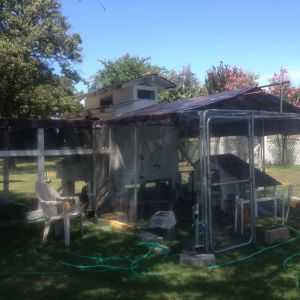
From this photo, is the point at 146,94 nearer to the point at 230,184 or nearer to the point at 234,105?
the point at 234,105

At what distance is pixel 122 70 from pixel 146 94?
20836 mm

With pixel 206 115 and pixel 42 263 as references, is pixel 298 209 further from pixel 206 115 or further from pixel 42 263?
pixel 42 263

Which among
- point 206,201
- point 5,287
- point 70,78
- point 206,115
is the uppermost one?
point 70,78

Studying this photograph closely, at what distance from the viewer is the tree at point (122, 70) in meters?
39.8

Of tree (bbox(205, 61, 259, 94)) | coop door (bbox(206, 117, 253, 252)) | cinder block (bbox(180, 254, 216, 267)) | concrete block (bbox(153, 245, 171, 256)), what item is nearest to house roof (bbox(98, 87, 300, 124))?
coop door (bbox(206, 117, 253, 252))

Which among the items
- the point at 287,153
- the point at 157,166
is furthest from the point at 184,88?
the point at 157,166

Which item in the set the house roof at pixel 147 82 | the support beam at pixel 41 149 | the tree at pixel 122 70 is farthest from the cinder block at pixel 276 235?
the tree at pixel 122 70

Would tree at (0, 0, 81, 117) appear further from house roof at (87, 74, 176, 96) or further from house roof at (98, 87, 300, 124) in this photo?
house roof at (98, 87, 300, 124)

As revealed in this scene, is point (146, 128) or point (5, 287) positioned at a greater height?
point (146, 128)

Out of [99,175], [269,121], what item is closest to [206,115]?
[269,121]

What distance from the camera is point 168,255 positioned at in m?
6.39

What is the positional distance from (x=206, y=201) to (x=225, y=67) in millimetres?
24126

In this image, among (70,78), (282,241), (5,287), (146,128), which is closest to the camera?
(5,287)

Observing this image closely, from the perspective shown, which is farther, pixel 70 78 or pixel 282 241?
pixel 70 78
